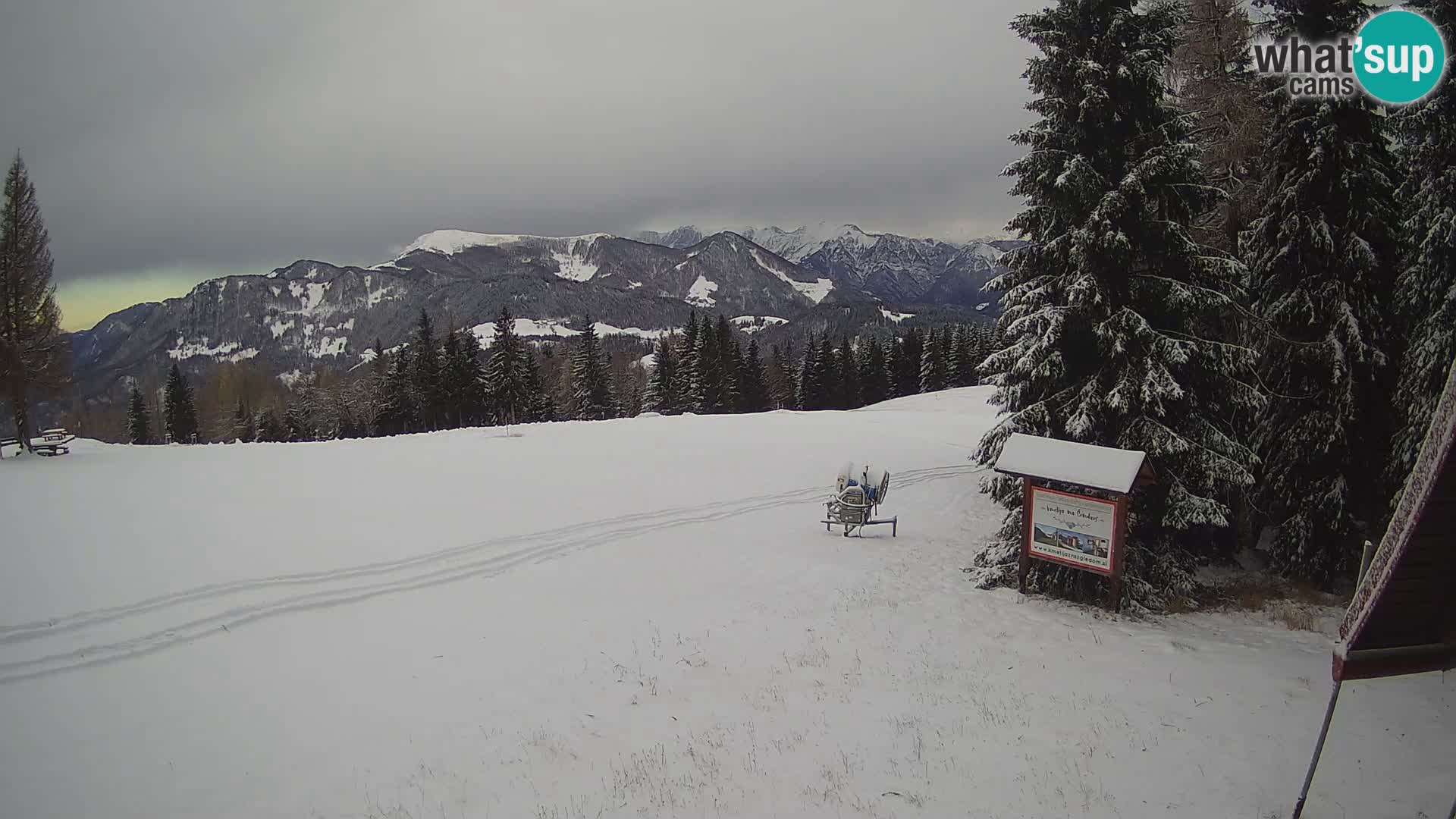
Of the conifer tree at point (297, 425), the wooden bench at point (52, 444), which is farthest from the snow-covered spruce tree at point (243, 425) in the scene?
the wooden bench at point (52, 444)

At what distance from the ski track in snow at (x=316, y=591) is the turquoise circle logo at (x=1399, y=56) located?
18254 mm

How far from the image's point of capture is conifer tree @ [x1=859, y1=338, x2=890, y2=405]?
76.2 m

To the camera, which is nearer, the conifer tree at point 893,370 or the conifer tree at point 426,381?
the conifer tree at point 426,381

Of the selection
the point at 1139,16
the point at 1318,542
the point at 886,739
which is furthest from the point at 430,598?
the point at 1318,542

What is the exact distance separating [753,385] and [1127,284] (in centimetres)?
5816

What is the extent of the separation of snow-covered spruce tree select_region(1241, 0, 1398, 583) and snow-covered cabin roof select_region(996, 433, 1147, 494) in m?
4.95

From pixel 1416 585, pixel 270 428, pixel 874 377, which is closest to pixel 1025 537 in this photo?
pixel 1416 585

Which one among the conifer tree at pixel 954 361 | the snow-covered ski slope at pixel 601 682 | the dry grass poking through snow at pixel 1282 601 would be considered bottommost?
the dry grass poking through snow at pixel 1282 601

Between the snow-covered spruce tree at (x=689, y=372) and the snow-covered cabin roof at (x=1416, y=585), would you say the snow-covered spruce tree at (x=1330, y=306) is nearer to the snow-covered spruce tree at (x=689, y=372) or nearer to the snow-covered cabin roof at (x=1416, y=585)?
the snow-covered cabin roof at (x=1416, y=585)

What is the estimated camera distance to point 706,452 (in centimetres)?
3058

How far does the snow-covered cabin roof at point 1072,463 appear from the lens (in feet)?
37.8

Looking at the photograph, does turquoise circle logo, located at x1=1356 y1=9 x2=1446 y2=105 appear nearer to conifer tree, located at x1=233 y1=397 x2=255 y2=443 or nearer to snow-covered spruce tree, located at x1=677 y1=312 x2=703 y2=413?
snow-covered spruce tree, located at x1=677 y1=312 x2=703 y2=413

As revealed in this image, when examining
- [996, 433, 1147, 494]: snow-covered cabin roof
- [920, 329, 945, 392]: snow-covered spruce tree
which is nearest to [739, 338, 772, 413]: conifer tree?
[920, 329, 945, 392]: snow-covered spruce tree

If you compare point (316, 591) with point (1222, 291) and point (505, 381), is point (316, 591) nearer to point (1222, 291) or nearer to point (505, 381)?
point (1222, 291)
